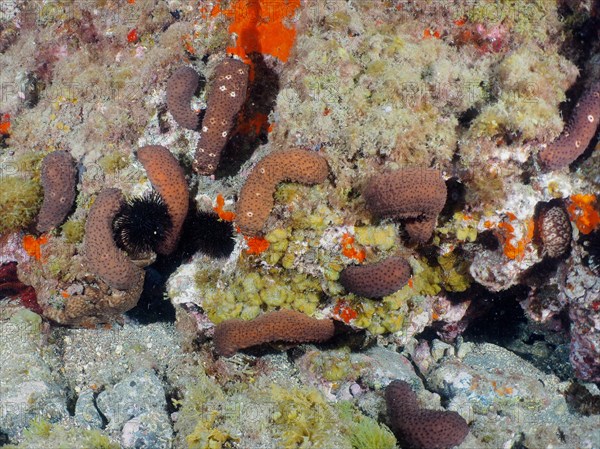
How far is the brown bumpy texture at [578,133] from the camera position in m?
5.05

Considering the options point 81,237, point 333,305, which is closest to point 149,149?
point 81,237

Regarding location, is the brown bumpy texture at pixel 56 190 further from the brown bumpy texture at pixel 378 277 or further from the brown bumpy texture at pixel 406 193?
→ the brown bumpy texture at pixel 406 193

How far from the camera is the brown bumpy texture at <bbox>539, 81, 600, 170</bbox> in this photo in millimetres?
5051

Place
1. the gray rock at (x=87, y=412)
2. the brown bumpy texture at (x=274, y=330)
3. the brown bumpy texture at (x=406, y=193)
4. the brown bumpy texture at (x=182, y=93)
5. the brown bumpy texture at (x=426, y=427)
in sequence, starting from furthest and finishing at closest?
the brown bumpy texture at (x=182, y=93) < the gray rock at (x=87, y=412) < the brown bumpy texture at (x=274, y=330) < the brown bumpy texture at (x=426, y=427) < the brown bumpy texture at (x=406, y=193)

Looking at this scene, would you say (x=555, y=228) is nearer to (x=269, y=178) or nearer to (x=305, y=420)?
(x=269, y=178)

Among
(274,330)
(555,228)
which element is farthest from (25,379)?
(555,228)

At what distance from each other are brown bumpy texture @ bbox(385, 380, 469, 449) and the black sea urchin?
363 cm

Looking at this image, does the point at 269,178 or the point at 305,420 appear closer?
the point at 269,178

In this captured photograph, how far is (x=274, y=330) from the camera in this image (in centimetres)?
569

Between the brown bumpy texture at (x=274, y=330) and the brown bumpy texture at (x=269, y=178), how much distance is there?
1.12 meters

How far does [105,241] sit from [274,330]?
2311mm

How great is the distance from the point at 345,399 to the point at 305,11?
520 cm

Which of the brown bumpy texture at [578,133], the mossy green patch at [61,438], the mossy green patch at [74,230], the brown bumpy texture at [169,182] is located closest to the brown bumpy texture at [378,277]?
the brown bumpy texture at [578,133]

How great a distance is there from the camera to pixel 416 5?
5.91 metres
